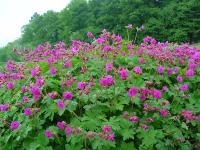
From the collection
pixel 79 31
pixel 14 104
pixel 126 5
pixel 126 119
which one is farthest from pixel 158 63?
pixel 79 31

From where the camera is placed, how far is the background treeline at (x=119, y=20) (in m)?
43.0

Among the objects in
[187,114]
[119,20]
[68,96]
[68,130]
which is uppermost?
[68,96]

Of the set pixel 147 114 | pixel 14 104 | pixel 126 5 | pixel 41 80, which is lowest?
pixel 126 5

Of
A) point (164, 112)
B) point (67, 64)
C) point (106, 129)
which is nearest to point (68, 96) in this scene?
point (106, 129)

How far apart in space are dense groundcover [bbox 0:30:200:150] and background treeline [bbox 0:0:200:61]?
29.8 m

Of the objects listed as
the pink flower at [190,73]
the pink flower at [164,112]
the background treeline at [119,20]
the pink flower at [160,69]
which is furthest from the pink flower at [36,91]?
the background treeline at [119,20]

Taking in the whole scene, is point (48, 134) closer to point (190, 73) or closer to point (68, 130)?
point (68, 130)

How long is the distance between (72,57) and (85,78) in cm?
71

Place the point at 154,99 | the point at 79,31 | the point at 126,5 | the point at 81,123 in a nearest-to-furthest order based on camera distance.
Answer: the point at 81,123, the point at 154,99, the point at 126,5, the point at 79,31

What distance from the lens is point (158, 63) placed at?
447cm

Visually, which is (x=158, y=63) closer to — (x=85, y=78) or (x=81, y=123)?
(x=85, y=78)

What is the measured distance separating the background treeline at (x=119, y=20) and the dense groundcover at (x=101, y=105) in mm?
29810

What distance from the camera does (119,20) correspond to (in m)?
50.7

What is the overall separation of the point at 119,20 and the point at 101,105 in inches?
1878
